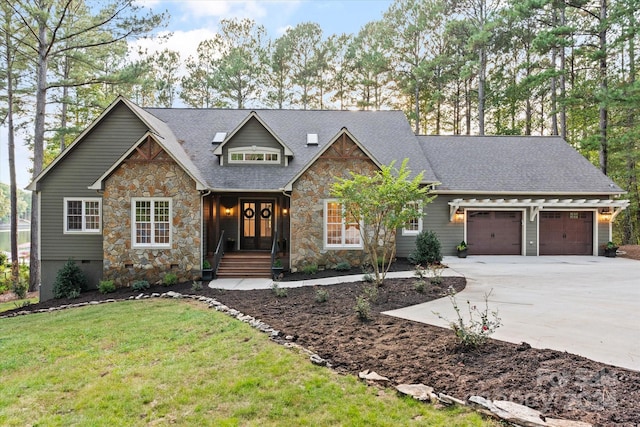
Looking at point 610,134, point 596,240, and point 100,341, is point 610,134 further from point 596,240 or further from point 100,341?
point 100,341

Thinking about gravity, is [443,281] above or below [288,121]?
below

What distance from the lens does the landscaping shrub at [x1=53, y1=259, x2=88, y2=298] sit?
11000mm

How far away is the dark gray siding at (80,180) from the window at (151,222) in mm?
2392

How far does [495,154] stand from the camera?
1644 centimetres

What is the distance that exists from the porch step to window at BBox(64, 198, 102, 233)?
4951 millimetres

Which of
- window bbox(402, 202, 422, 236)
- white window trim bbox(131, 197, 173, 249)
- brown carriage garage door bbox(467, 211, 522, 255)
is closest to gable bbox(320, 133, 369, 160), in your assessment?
window bbox(402, 202, 422, 236)

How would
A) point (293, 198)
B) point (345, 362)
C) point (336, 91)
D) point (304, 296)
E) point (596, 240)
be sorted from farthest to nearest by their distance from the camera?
1. point (336, 91)
2. point (596, 240)
3. point (293, 198)
4. point (304, 296)
5. point (345, 362)

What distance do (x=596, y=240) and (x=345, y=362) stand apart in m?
16.0

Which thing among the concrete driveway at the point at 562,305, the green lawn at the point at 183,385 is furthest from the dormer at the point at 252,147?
the green lawn at the point at 183,385

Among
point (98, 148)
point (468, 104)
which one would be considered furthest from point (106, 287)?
point (468, 104)

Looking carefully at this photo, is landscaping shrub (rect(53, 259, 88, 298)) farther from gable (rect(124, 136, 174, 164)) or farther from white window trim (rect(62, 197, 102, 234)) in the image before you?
gable (rect(124, 136, 174, 164))

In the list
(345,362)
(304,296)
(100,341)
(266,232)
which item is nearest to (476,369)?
(345,362)

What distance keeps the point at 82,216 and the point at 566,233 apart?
66.6ft

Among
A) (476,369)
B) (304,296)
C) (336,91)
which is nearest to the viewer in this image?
(476,369)
